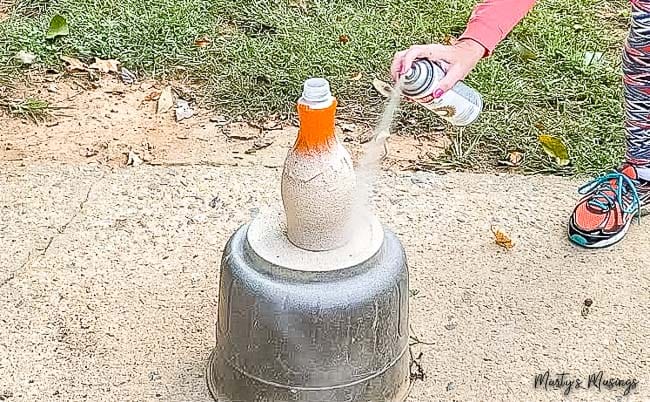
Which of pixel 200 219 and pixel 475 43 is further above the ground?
pixel 475 43

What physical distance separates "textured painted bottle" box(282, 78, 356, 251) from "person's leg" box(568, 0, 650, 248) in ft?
3.30

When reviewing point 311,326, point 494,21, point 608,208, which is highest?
point 494,21

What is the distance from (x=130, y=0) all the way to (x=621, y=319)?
8.05 ft

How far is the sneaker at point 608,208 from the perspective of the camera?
8.78ft

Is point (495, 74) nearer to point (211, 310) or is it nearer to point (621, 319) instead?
point (621, 319)

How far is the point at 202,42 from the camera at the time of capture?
3855mm

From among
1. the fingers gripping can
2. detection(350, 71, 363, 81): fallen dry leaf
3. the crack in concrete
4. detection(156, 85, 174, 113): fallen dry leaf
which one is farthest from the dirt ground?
the fingers gripping can

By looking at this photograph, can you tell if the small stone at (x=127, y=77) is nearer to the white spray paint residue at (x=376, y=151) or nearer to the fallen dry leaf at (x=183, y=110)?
the fallen dry leaf at (x=183, y=110)

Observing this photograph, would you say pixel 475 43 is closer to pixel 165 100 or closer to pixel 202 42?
pixel 165 100

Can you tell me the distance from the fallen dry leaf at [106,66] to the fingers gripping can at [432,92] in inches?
65.3

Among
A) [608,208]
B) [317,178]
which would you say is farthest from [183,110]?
[317,178]

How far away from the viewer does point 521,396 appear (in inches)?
86.7

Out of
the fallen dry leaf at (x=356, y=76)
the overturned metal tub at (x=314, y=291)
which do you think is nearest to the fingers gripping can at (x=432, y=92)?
the overturned metal tub at (x=314, y=291)

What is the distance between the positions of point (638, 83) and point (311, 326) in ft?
3.95
